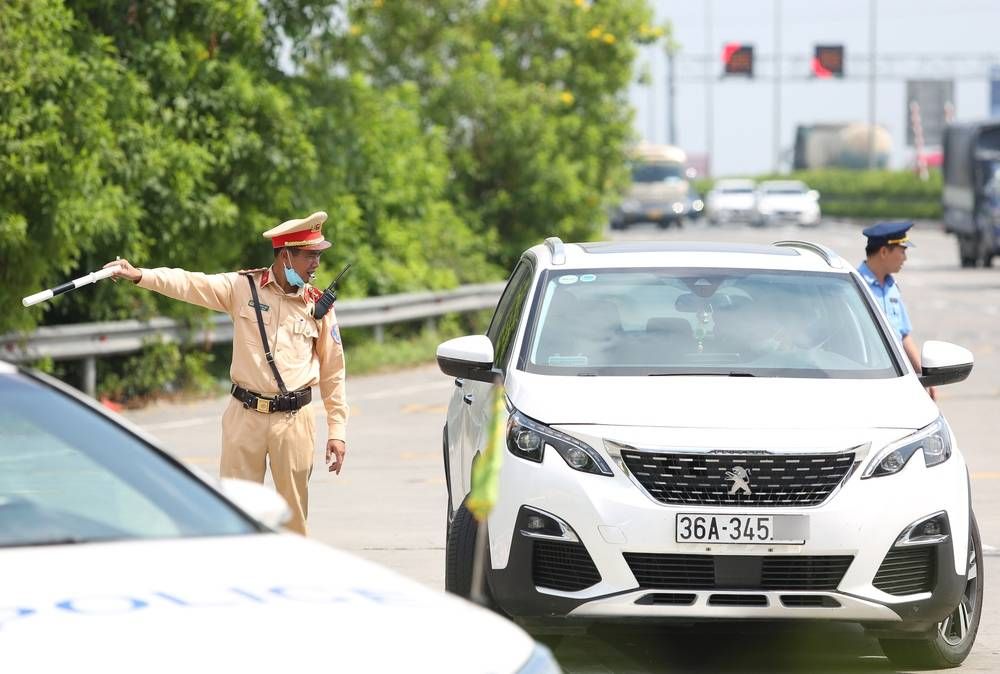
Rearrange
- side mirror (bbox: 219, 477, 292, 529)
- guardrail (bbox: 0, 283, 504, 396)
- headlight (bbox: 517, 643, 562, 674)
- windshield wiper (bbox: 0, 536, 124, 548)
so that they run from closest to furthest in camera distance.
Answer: headlight (bbox: 517, 643, 562, 674) → windshield wiper (bbox: 0, 536, 124, 548) → side mirror (bbox: 219, 477, 292, 529) → guardrail (bbox: 0, 283, 504, 396)

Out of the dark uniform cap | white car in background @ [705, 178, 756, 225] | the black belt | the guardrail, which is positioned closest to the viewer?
the black belt

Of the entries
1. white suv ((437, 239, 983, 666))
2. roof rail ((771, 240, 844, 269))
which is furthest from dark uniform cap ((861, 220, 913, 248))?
white suv ((437, 239, 983, 666))

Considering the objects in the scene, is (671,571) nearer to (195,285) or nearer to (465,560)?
(465,560)

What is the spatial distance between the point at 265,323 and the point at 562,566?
1.71 metres

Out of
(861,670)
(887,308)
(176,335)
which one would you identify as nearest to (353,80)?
(176,335)

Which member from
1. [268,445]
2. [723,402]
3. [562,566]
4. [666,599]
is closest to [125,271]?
[268,445]

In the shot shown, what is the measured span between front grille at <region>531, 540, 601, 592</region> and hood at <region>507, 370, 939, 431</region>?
44cm

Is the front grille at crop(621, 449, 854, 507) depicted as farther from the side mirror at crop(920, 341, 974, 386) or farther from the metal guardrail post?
the metal guardrail post

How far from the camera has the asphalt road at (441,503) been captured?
7.65 meters

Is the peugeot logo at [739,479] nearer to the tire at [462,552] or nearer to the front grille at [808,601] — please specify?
the front grille at [808,601]

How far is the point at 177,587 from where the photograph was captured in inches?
163

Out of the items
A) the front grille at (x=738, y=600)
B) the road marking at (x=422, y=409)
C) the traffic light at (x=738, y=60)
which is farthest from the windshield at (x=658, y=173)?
the front grille at (x=738, y=600)

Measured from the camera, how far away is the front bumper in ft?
22.4

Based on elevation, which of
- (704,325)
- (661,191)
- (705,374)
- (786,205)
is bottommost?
(786,205)
